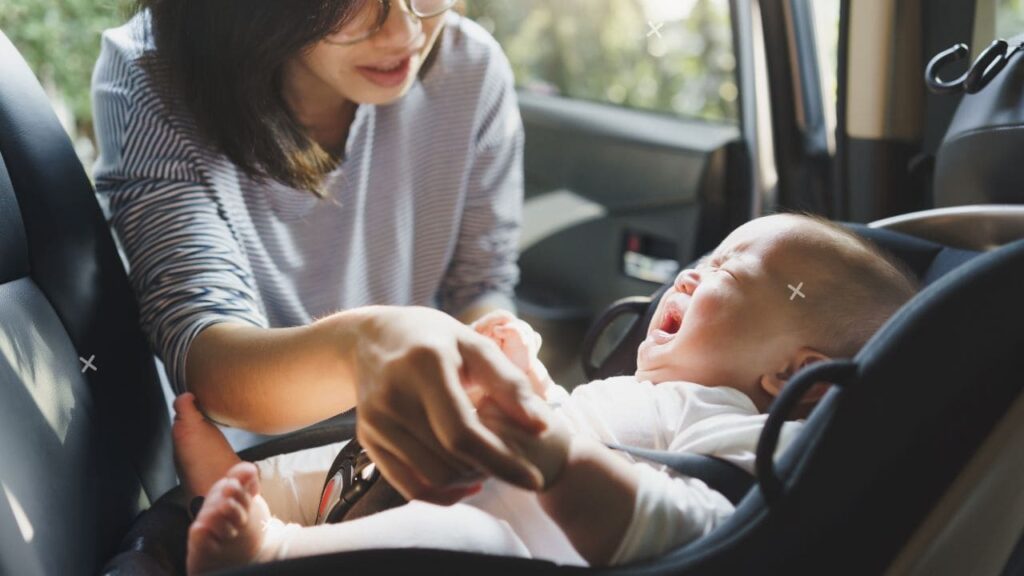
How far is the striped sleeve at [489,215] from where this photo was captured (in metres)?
1.60

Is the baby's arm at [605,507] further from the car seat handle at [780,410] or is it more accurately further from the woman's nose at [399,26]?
the woman's nose at [399,26]

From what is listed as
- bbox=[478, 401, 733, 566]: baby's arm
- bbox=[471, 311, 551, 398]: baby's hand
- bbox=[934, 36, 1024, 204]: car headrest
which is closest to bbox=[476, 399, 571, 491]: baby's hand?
bbox=[478, 401, 733, 566]: baby's arm

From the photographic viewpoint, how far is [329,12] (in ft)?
3.73

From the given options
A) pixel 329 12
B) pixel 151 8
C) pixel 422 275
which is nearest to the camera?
pixel 329 12

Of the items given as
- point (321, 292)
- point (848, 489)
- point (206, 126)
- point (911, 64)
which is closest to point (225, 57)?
point (206, 126)

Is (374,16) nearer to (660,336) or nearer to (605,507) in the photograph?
(660,336)

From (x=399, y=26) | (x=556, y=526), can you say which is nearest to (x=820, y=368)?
(x=556, y=526)

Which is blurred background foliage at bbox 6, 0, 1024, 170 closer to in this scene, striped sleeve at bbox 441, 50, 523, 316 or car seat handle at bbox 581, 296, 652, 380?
striped sleeve at bbox 441, 50, 523, 316

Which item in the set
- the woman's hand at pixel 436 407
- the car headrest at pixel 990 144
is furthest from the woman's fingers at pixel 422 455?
the car headrest at pixel 990 144

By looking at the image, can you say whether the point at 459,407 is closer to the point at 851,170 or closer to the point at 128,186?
the point at 128,186

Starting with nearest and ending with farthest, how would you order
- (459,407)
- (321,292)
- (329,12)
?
(459,407)
(329,12)
(321,292)

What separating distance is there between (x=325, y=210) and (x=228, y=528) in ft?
2.30

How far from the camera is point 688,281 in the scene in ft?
Result: 4.02

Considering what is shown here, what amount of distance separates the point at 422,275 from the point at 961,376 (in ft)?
3.00
